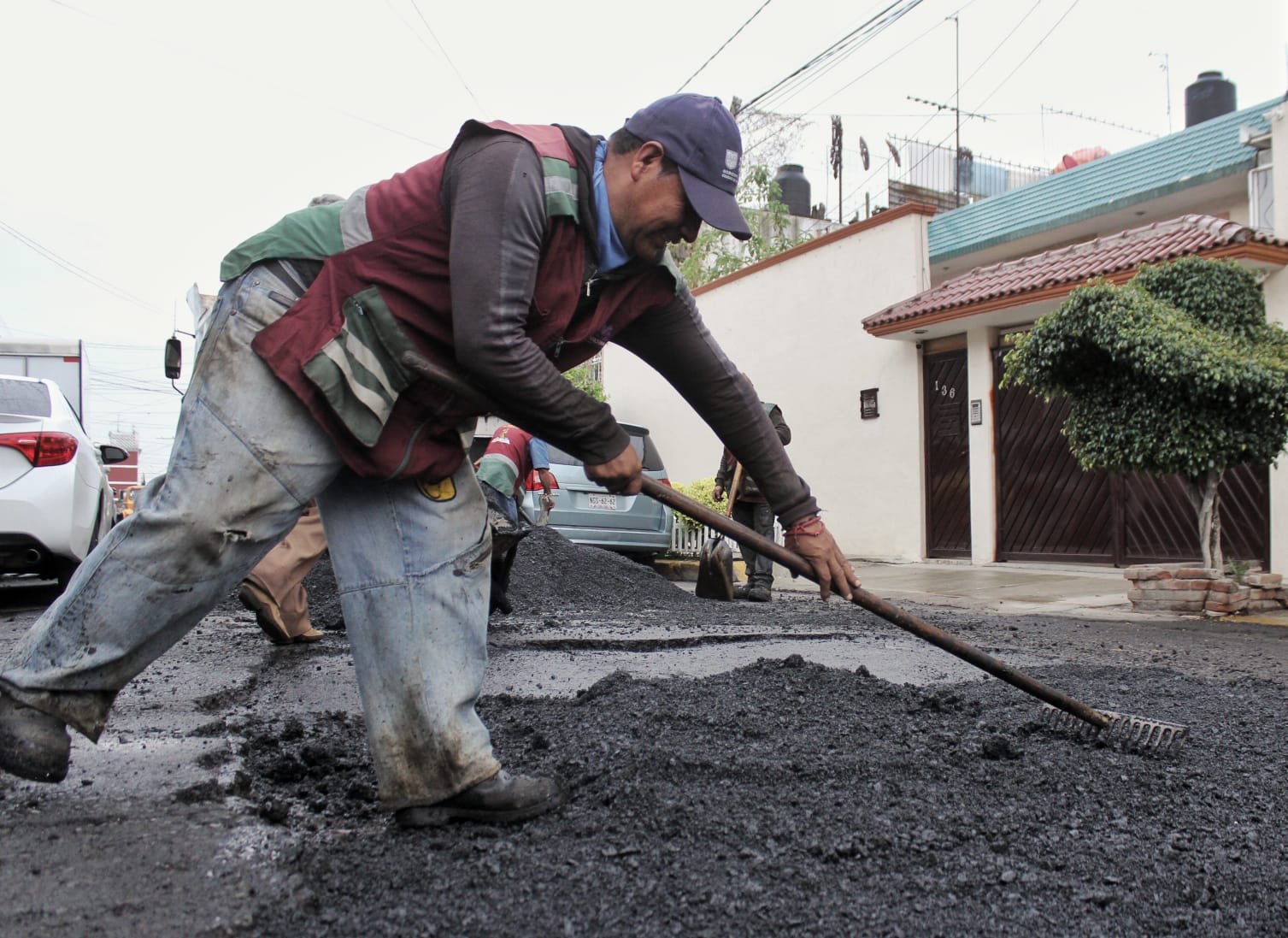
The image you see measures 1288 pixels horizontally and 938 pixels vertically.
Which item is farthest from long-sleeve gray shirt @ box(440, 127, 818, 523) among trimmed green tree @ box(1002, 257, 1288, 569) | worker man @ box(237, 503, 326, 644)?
trimmed green tree @ box(1002, 257, 1288, 569)

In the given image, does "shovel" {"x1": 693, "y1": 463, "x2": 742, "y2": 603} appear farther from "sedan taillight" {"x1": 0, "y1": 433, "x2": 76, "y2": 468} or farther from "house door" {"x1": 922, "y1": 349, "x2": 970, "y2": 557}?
"house door" {"x1": 922, "y1": 349, "x2": 970, "y2": 557}

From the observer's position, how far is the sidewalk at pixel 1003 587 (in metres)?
7.52

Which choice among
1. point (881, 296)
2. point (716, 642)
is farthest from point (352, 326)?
point (881, 296)

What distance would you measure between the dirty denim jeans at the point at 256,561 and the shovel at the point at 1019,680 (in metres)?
0.69

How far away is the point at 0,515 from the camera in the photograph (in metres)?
6.13

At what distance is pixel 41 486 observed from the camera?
629 cm

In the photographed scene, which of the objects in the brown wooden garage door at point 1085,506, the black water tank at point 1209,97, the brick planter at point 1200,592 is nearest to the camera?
the brick planter at point 1200,592

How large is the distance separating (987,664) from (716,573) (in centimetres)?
529

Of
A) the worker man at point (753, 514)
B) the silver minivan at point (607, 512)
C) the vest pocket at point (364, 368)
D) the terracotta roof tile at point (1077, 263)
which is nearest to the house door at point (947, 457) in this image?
the terracotta roof tile at point (1077, 263)

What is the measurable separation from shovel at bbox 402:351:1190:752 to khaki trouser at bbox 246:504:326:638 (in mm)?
2574

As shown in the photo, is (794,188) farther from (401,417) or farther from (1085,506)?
(401,417)

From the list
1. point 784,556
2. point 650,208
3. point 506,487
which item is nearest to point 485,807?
point 784,556

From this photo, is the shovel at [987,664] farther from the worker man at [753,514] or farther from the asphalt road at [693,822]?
the worker man at [753,514]

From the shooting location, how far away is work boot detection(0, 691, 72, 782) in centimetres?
200
